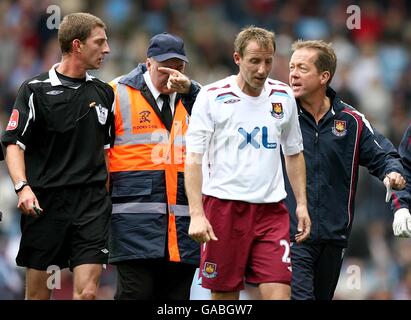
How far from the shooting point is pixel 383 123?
18.5 metres

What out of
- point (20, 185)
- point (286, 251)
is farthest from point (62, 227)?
point (286, 251)

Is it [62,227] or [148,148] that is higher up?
[148,148]

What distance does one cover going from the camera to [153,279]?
1036 centimetres

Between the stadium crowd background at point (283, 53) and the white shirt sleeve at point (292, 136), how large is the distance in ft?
20.5

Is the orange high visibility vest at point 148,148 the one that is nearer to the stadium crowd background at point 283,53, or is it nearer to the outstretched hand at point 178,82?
the outstretched hand at point 178,82

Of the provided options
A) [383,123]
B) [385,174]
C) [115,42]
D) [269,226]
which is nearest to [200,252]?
[269,226]

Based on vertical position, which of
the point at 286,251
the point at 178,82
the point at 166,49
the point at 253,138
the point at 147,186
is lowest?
the point at 286,251

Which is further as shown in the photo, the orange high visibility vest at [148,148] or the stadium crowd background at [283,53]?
the stadium crowd background at [283,53]

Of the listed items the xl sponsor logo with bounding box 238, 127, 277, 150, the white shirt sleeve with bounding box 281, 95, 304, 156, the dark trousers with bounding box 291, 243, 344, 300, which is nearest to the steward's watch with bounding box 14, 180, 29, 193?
the xl sponsor logo with bounding box 238, 127, 277, 150

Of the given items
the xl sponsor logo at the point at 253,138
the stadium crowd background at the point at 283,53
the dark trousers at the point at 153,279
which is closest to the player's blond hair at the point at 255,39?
the xl sponsor logo at the point at 253,138

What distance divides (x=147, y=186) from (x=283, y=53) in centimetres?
895

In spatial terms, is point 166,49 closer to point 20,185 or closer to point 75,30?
point 75,30

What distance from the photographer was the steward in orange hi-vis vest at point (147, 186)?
1023 cm

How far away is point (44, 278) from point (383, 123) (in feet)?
30.5
